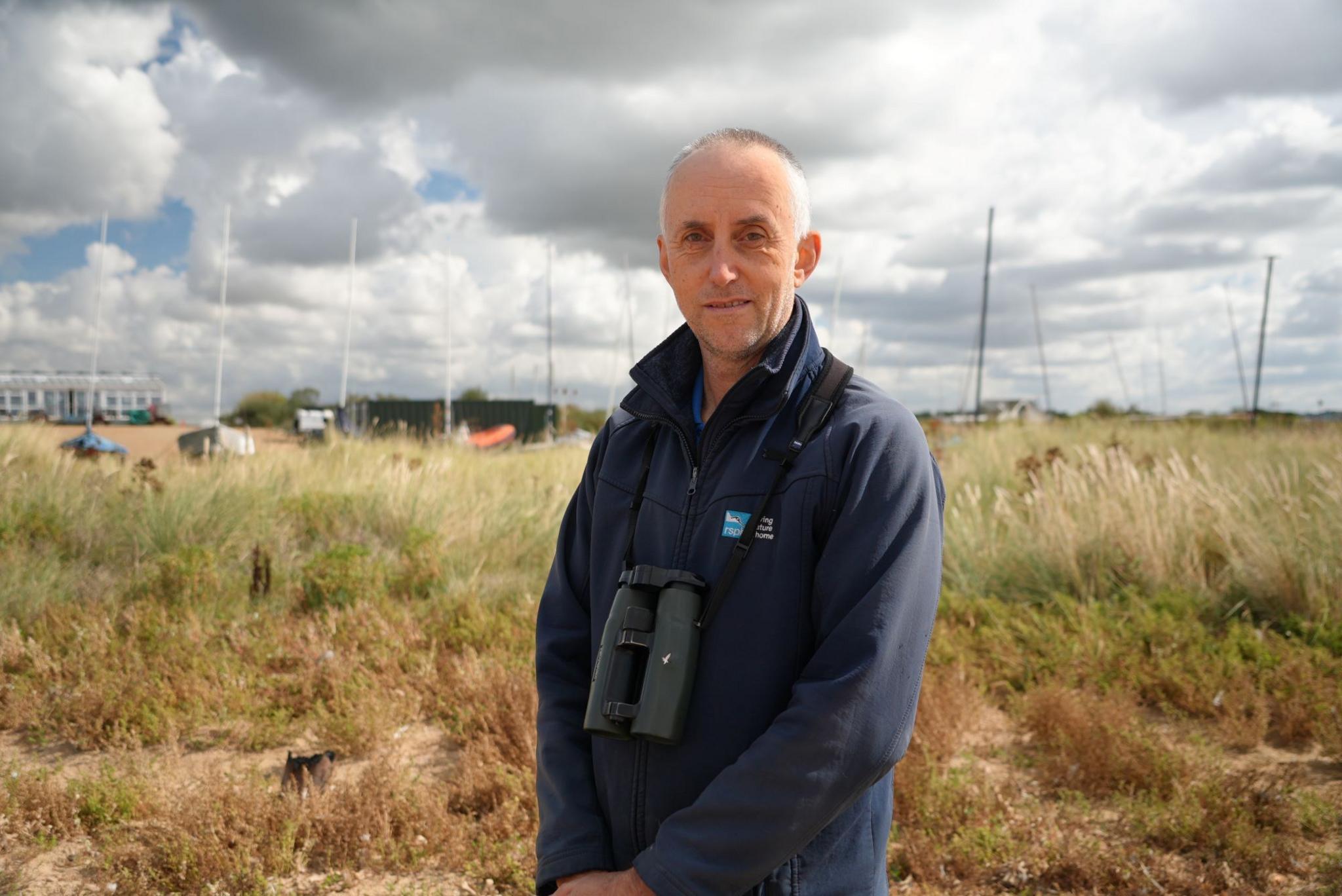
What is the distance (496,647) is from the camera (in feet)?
18.3

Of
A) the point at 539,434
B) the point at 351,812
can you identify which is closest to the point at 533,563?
the point at 351,812

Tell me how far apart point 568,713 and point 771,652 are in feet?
1.88

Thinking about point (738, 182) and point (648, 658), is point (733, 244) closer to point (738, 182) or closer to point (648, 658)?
point (738, 182)

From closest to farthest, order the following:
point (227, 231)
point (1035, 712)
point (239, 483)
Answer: point (1035, 712)
point (239, 483)
point (227, 231)

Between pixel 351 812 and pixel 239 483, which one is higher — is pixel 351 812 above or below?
below

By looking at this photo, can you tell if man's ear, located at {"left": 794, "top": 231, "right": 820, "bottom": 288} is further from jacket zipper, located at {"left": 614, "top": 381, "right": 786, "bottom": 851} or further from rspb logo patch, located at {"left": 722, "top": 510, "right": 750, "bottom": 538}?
rspb logo patch, located at {"left": 722, "top": 510, "right": 750, "bottom": 538}

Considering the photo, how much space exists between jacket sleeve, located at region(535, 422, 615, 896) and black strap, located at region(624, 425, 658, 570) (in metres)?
0.21

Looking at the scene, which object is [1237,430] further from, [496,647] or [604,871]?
[604,871]

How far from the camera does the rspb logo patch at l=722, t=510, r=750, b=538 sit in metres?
1.76

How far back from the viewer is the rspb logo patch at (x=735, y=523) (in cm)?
176

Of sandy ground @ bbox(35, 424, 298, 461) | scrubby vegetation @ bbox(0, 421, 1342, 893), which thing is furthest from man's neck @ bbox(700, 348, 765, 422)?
sandy ground @ bbox(35, 424, 298, 461)

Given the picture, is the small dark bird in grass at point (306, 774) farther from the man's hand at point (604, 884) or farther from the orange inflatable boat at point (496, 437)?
the orange inflatable boat at point (496, 437)

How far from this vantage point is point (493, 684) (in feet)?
16.1

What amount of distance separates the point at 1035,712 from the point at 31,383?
88.1 meters
